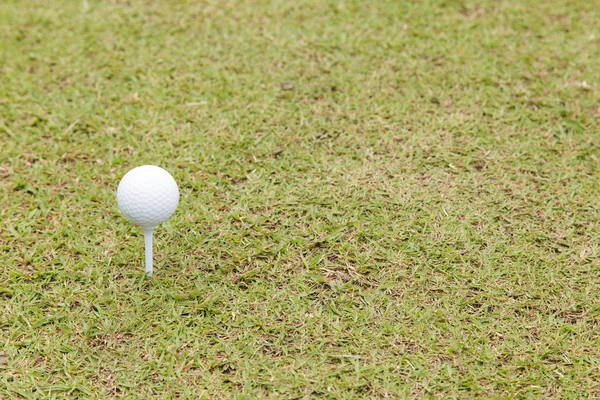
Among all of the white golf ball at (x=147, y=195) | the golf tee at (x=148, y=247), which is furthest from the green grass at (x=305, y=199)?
the white golf ball at (x=147, y=195)

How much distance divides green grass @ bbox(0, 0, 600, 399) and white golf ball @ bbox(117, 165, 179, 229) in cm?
45

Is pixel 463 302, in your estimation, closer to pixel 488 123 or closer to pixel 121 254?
pixel 488 123

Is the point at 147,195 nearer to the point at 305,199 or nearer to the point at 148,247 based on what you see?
the point at 148,247

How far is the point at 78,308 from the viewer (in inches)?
107

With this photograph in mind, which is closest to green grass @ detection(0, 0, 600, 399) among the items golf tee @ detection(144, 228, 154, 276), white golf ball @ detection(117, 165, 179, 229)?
golf tee @ detection(144, 228, 154, 276)

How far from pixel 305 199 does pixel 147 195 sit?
3.22ft

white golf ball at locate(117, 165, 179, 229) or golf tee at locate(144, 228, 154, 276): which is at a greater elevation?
white golf ball at locate(117, 165, 179, 229)

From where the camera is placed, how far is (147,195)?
8.05 feet

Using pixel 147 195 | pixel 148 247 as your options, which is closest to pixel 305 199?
pixel 148 247

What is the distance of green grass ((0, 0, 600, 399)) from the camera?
255 centimetres

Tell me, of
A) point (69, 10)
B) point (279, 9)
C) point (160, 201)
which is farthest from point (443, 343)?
point (69, 10)

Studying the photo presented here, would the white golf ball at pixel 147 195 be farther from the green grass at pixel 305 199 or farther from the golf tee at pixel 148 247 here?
the green grass at pixel 305 199

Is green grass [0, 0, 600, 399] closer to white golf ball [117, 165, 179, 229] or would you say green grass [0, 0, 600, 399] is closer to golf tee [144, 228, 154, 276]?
golf tee [144, 228, 154, 276]

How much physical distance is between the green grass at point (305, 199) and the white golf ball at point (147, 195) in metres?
0.45
